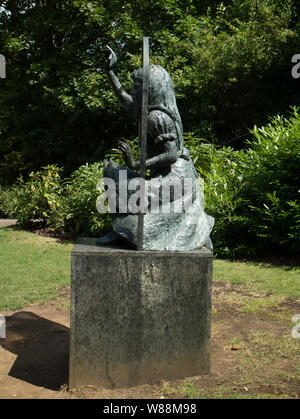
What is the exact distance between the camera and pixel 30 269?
760 cm

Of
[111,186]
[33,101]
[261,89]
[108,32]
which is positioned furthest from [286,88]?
[111,186]

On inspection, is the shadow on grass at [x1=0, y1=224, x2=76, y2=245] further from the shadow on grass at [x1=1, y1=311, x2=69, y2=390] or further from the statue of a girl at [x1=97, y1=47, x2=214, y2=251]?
the statue of a girl at [x1=97, y1=47, x2=214, y2=251]

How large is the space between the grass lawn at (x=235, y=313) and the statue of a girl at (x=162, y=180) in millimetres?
1106

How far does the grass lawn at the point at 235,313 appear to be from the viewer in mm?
3588

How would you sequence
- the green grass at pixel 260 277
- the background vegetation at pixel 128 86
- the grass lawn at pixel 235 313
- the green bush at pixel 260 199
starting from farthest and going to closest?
1. the background vegetation at pixel 128 86
2. the green bush at pixel 260 199
3. the green grass at pixel 260 277
4. the grass lawn at pixel 235 313

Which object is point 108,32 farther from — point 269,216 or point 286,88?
point 269,216

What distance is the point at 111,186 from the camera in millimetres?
3949

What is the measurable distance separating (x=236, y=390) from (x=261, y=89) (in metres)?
11.5

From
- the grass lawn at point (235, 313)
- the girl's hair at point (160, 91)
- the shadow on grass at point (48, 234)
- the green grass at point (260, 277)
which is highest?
the girl's hair at point (160, 91)

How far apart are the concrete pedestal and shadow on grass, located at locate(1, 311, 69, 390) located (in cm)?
44

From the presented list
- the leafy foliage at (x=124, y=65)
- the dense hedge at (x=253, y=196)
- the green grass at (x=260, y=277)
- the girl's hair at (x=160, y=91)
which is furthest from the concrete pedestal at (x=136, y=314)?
the leafy foliage at (x=124, y=65)

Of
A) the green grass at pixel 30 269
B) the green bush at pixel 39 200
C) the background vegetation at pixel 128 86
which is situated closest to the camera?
the green grass at pixel 30 269

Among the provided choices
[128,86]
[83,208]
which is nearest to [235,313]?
[83,208]

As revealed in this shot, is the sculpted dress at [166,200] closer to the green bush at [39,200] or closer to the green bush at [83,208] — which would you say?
the green bush at [83,208]
